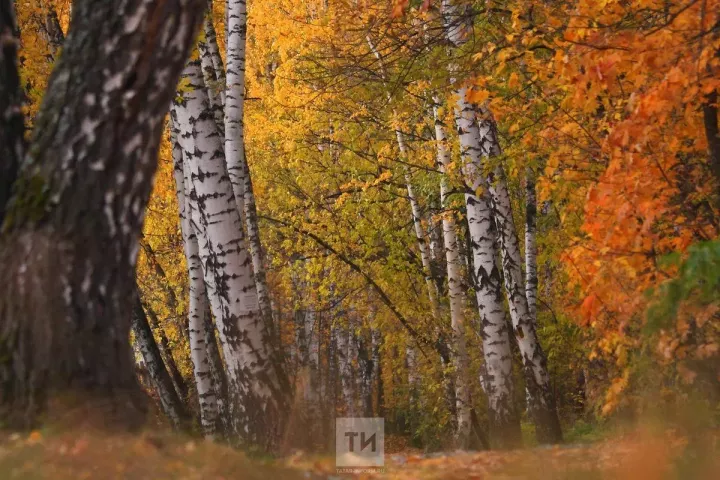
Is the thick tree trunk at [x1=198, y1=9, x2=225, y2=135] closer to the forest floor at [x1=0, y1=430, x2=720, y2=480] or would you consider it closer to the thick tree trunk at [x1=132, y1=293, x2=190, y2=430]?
the thick tree trunk at [x1=132, y1=293, x2=190, y2=430]

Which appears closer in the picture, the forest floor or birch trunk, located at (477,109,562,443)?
the forest floor

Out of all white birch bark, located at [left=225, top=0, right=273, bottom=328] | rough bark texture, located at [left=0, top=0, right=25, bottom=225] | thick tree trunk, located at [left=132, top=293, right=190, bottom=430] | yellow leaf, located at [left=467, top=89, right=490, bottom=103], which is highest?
white birch bark, located at [left=225, top=0, right=273, bottom=328]

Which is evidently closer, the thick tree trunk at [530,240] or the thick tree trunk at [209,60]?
the thick tree trunk at [209,60]

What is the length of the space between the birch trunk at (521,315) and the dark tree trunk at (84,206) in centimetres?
743

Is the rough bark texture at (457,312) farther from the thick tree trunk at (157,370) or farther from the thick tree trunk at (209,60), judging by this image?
the thick tree trunk at (157,370)

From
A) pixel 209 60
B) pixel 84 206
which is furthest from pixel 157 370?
pixel 84 206

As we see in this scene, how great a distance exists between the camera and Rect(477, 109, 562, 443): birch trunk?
11.8 metres

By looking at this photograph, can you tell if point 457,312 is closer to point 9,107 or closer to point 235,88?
point 235,88

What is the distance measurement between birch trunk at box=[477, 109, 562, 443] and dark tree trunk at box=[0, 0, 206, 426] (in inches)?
293

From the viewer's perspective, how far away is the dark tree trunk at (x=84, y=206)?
179 inches

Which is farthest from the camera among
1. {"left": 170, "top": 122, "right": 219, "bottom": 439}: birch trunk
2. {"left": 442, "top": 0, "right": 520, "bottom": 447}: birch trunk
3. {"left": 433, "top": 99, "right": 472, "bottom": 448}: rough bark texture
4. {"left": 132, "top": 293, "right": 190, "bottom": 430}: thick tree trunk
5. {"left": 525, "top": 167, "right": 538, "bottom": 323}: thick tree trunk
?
{"left": 525, "top": 167, "right": 538, "bottom": 323}: thick tree trunk

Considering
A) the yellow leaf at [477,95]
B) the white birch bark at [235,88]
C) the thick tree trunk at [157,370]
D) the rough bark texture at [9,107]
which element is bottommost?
the thick tree trunk at [157,370]

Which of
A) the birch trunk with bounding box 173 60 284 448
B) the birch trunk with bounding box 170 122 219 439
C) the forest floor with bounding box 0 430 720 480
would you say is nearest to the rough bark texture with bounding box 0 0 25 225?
the forest floor with bounding box 0 430 720 480

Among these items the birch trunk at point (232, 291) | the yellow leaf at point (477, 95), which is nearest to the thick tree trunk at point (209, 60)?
the birch trunk at point (232, 291)
